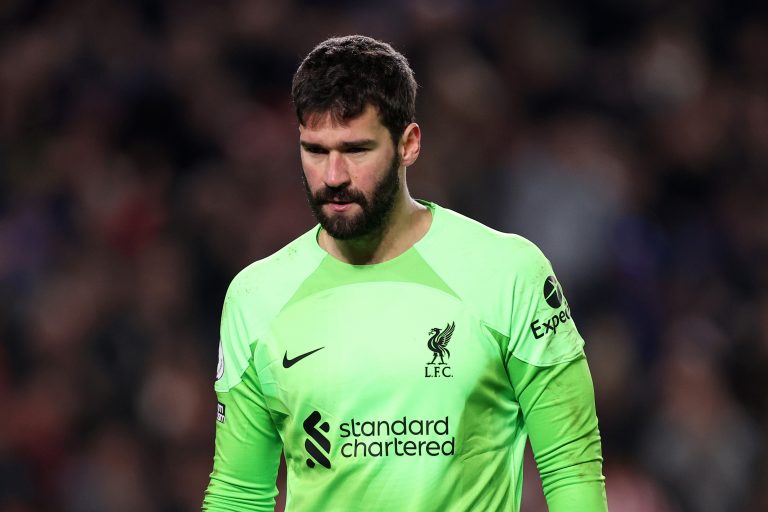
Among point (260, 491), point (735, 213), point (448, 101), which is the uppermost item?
point (448, 101)

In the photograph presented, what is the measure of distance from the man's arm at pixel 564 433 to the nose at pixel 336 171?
0.61m

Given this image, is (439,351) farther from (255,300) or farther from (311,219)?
(311,219)

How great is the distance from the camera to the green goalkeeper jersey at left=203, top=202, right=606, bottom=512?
3.40m

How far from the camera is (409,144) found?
11.6 ft

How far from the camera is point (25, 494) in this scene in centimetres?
661

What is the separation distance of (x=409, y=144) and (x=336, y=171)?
0.85 ft

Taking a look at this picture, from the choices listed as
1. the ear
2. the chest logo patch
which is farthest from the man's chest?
the ear

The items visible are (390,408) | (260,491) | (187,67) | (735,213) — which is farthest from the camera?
(187,67)

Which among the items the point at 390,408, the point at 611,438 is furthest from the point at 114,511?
the point at 390,408

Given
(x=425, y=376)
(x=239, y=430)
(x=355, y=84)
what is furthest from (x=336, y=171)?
(x=239, y=430)

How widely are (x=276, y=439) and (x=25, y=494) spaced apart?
10.7 feet

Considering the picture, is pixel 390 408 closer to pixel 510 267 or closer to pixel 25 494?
pixel 510 267

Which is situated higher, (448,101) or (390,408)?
(448,101)

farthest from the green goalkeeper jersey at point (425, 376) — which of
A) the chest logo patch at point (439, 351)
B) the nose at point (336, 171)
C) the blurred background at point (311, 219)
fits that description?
the blurred background at point (311, 219)
